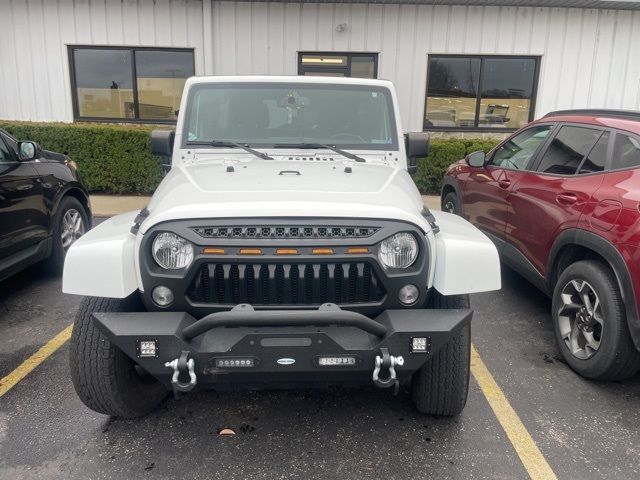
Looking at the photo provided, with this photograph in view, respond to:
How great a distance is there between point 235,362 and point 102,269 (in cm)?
76

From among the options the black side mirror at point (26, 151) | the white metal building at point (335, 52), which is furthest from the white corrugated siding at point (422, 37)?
the black side mirror at point (26, 151)

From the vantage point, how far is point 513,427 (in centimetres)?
311

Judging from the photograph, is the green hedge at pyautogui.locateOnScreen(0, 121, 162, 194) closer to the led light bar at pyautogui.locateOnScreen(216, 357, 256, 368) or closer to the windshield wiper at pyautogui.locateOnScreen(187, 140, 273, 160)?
the windshield wiper at pyautogui.locateOnScreen(187, 140, 273, 160)

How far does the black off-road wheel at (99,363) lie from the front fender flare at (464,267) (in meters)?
1.53

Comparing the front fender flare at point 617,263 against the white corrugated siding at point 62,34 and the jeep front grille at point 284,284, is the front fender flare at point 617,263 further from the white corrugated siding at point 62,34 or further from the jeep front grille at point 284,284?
the white corrugated siding at point 62,34

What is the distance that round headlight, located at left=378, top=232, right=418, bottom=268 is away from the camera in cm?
256

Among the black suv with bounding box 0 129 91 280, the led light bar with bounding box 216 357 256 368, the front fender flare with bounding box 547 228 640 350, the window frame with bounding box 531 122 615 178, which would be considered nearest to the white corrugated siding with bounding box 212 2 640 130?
the black suv with bounding box 0 129 91 280

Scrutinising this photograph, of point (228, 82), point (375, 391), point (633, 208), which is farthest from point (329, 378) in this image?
point (228, 82)

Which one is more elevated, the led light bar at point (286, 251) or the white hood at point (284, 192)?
the white hood at point (284, 192)

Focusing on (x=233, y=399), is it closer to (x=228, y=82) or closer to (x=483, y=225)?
(x=228, y=82)

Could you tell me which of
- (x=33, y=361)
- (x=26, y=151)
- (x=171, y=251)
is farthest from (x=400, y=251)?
(x=26, y=151)

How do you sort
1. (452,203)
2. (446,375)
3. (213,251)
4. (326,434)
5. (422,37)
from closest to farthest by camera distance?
(213,251) → (446,375) → (326,434) → (452,203) → (422,37)

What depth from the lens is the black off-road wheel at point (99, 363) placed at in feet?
8.93

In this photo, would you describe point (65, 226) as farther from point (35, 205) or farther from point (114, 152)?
point (114, 152)
